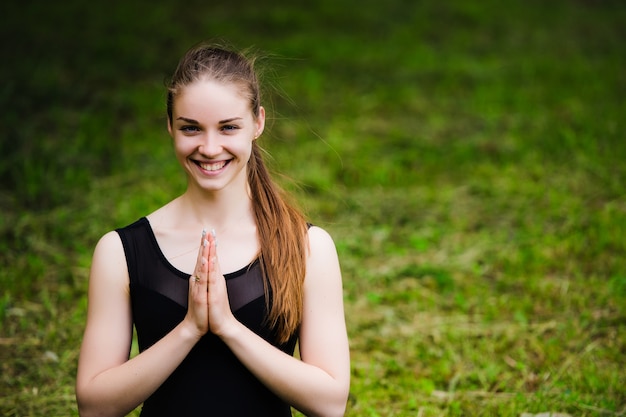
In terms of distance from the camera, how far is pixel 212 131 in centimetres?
206

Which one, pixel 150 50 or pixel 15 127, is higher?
pixel 150 50

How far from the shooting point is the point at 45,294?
4207 mm

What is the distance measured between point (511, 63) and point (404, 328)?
588 cm

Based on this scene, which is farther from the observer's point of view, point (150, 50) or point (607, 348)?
point (150, 50)

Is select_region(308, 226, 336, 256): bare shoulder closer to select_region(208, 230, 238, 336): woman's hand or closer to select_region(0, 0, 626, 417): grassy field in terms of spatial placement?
select_region(208, 230, 238, 336): woman's hand

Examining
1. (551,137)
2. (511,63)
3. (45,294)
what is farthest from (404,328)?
(511,63)

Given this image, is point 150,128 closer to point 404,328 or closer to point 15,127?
point 15,127

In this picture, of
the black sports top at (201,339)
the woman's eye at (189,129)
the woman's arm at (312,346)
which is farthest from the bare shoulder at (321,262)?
the woman's eye at (189,129)

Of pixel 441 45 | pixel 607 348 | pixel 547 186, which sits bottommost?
pixel 607 348

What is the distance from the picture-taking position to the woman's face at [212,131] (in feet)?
6.70

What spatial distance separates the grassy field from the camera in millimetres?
3721

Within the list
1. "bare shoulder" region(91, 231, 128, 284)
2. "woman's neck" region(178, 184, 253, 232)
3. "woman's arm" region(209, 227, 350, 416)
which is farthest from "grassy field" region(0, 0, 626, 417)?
"bare shoulder" region(91, 231, 128, 284)

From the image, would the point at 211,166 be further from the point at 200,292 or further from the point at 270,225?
the point at 200,292

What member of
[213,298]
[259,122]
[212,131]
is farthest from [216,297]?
[259,122]
